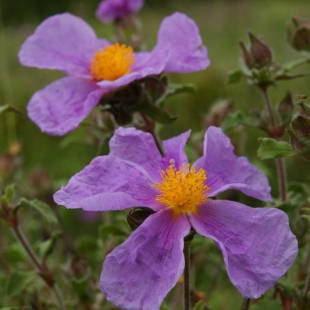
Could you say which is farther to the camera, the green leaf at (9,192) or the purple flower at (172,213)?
the green leaf at (9,192)

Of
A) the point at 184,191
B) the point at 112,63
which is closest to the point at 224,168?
the point at 184,191

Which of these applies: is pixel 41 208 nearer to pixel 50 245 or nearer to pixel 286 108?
pixel 50 245

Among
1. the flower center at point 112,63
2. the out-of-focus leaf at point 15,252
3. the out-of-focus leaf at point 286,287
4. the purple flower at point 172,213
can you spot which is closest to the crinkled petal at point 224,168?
the purple flower at point 172,213

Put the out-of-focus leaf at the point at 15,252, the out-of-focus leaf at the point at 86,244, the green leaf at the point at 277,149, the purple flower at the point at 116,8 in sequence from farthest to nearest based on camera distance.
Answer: the purple flower at the point at 116,8 < the out-of-focus leaf at the point at 86,244 < the out-of-focus leaf at the point at 15,252 < the green leaf at the point at 277,149

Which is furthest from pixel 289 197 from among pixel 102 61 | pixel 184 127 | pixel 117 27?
pixel 184 127

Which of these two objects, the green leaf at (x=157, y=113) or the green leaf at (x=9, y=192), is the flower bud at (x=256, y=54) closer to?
the green leaf at (x=157, y=113)

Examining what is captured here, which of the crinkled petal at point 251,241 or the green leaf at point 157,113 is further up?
the green leaf at point 157,113

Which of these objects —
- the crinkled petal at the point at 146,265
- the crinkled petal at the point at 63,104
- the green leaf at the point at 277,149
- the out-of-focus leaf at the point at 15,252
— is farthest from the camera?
the out-of-focus leaf at the point at 15,252

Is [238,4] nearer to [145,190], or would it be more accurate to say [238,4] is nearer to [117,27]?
[117,27]
